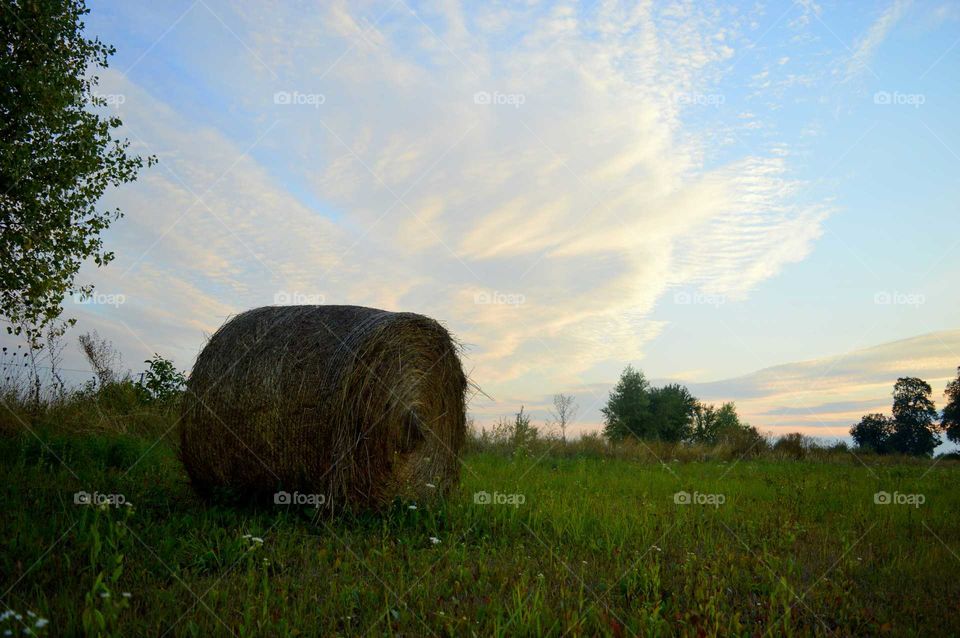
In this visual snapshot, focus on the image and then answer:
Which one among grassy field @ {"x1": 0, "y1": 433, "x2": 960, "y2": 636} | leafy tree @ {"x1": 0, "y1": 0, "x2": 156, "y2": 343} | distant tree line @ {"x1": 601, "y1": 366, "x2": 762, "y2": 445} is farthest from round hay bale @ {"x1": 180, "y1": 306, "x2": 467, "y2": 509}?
distant tree line @ {"x1": 601, "y1": 366, "x2": 762, "y2": 445}

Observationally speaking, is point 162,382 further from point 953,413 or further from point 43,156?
point 953,413

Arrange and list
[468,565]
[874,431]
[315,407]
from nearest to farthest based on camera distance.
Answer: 1. [468,565]
2. [315,407]
3. [874,431]

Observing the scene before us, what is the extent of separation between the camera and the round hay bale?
25.3ft

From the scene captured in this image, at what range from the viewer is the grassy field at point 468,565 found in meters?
4.54

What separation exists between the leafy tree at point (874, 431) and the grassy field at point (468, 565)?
5238 cm

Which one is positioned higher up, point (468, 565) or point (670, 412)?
point (670, 412)

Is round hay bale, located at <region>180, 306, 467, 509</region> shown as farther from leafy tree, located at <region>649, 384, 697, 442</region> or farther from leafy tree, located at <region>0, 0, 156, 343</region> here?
leafy tree, located at <region>649, 384, 697, 442</region>

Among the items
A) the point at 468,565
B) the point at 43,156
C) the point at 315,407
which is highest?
the point at 43,156

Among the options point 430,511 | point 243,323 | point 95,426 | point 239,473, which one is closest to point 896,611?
point 430,511

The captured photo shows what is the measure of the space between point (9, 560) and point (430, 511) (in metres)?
4.08

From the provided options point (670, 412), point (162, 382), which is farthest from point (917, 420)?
point (162, 382)

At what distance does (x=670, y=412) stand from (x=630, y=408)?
7.97ft

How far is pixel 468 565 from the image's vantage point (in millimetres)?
5918

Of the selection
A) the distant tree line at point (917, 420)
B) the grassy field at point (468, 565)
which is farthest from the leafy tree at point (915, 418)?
the grassy field at point (468, 565)
